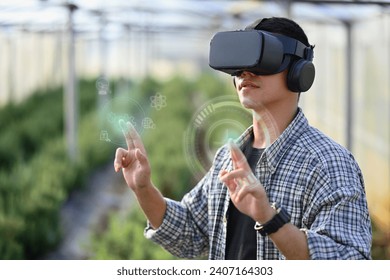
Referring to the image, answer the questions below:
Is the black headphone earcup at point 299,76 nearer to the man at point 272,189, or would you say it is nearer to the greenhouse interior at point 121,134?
the man at point 272,189

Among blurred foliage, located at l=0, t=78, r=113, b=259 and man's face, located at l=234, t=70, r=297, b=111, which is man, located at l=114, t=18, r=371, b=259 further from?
blurred foliage, located at l=0, t=78, r=113, b=259

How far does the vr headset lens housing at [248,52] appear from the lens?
5.41 feet

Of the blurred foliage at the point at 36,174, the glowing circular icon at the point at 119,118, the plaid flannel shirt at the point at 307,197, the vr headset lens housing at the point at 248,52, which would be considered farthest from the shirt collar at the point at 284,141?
the blurred foliage at the point at 36,174

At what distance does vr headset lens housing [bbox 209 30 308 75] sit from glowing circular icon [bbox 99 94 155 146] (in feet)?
1.06

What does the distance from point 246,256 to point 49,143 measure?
298 inches

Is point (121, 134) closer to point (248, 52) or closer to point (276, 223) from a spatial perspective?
point (248, 52)

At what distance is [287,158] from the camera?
172 cm

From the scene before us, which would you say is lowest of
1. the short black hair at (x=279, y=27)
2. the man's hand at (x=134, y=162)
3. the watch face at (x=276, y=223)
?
the watch face at (x=276, y=223)

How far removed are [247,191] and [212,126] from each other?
459mm

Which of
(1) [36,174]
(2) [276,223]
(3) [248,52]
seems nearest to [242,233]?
(2) [276,223]

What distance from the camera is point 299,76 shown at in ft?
5.59
